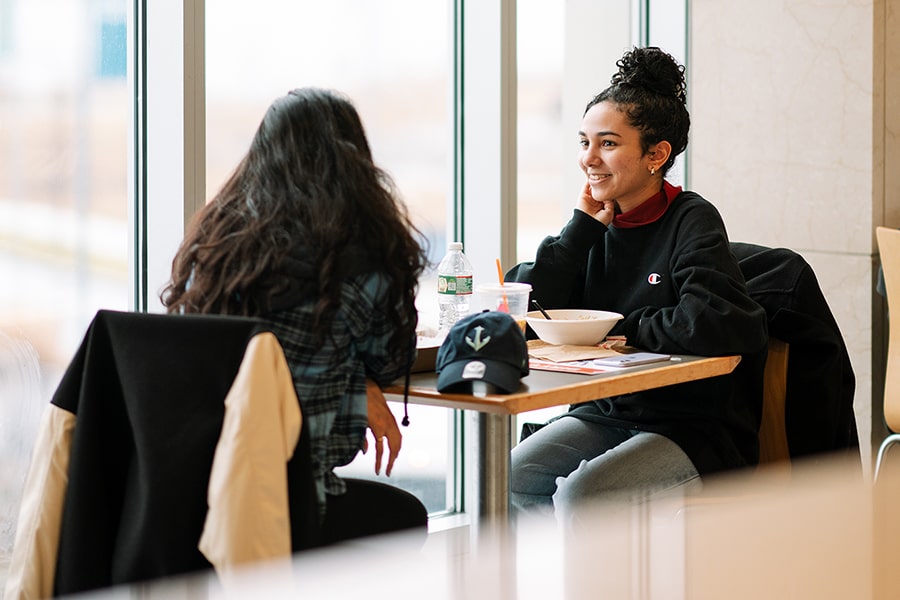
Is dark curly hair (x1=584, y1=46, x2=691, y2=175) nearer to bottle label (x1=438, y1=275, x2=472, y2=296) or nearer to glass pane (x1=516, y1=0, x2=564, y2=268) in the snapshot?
bottle label (x1=438, y1=275, x2=472, y2=296)

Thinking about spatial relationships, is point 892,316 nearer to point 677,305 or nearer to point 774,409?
point 774,409

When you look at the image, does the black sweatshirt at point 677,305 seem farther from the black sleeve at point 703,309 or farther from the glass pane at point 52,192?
the glass pane at point 52,192

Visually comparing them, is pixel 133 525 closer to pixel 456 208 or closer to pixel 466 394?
pixel 466 394

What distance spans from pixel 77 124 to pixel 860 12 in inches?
87.8

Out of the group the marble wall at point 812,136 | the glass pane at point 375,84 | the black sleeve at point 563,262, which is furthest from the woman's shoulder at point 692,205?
the marble wall at point 812,136

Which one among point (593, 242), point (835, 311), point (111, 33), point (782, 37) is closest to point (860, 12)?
point (782, 37)

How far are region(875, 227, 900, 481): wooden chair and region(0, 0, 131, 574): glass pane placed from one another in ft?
5.55

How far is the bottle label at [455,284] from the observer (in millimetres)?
2168

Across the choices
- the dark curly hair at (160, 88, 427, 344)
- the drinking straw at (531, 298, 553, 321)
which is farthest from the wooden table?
the drinking straw at (531, 298, 553, 321)

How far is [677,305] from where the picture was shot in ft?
6.81

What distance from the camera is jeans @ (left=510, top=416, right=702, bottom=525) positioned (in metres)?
2.02

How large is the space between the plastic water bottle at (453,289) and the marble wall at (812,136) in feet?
4.96

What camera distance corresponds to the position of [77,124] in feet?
7.51

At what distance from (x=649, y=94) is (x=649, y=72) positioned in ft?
0.14
